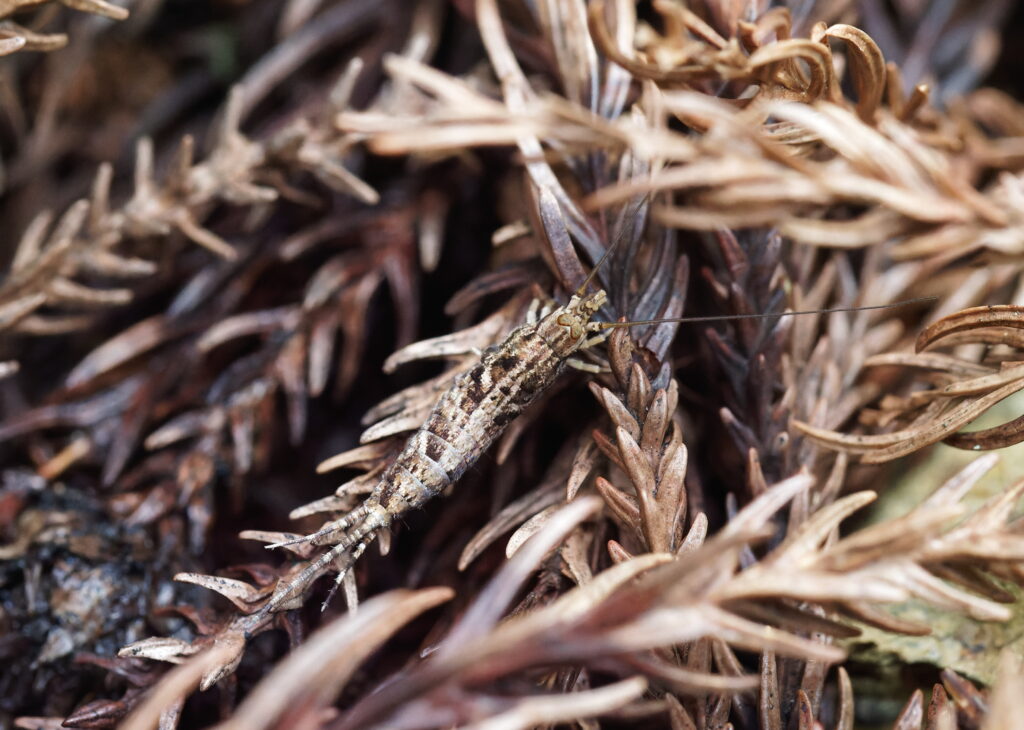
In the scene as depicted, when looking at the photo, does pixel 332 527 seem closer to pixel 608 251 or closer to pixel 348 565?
pixel 348 565

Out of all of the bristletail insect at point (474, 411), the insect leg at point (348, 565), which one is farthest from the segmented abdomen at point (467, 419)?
the insect leg at point (348, 565)

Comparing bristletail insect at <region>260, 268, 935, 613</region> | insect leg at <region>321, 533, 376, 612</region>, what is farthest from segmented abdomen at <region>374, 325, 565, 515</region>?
insect leg at <region>321, 533, 376, 612</region>

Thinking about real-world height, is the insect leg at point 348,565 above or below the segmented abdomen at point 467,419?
below

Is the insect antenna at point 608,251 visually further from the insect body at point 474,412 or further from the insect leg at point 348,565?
the insect leg at point 348,565

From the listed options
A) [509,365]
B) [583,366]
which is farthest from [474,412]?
[583,366]

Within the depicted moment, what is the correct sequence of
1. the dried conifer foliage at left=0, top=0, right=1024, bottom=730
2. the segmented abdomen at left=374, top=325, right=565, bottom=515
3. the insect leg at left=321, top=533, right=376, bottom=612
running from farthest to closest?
the segmented abdomen at left=374, top=325, right=565, bottom=515 < the insect leg at left=321, top=533, right=376, bottom=612 < the dried conifer foliage at left=0, top=0, right=1024, bottom=730

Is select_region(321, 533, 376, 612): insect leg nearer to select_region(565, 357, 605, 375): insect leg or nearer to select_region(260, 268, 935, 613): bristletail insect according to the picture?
select_region(260, 268, 935, 613): bristletail insect

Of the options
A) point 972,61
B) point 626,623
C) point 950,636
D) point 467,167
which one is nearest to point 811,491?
point 950,636
